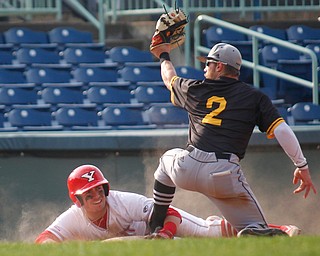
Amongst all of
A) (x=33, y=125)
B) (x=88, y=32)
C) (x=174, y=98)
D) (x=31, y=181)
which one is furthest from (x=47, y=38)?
(x=174, y=98)

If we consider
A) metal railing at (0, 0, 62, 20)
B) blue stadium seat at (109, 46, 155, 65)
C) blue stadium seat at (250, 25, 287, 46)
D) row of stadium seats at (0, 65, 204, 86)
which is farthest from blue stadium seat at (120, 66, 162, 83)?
metal railing at (0, 0, 62, 20)

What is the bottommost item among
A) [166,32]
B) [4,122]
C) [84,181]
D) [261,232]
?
[4,122]

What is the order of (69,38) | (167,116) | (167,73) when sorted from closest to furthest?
(167,73)
(167,116)
(69,38)

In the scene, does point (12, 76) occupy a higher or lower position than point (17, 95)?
higher

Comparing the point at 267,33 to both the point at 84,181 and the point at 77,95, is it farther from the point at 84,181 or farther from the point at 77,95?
the point at 84,181

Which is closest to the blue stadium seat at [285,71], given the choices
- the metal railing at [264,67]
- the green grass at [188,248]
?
the metal railing at [264,67]

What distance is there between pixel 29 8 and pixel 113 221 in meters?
6.94

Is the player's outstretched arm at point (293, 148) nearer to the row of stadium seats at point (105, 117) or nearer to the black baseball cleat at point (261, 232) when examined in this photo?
the black baseball cleat at point (261, 232)

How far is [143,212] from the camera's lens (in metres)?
8.23

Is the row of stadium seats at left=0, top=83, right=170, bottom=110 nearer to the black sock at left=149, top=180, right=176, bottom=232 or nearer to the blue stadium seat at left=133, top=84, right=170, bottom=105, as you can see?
Answer: the blue stadium seat at left=133, top=84, right=170, bottom=105

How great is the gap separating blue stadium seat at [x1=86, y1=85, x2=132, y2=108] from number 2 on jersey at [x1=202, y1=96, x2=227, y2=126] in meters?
5.27

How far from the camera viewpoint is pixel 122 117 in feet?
41.0

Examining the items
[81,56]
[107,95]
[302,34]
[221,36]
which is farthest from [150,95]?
[302,34]

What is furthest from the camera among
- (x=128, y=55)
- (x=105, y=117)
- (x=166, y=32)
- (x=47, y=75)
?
(x=128, y=55)
